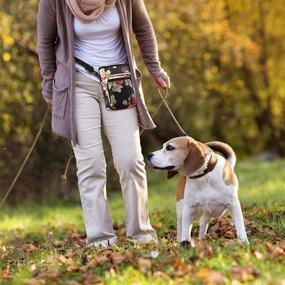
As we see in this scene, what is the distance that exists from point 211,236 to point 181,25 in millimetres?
7893

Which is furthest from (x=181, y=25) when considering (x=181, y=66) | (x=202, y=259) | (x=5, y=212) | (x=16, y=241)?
(x=202, y=259)

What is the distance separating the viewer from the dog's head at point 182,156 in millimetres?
5684

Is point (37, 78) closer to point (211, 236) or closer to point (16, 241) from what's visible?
point (16, 241)

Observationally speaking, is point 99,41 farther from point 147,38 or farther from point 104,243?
point 104,243

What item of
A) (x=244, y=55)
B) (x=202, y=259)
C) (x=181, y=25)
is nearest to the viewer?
(x=202, y=259)

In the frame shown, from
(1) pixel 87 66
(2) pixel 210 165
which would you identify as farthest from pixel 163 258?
(1) pixel 87 66

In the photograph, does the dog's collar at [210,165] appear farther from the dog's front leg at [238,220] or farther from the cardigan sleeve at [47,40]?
the cardigan sleeve at [47,40]

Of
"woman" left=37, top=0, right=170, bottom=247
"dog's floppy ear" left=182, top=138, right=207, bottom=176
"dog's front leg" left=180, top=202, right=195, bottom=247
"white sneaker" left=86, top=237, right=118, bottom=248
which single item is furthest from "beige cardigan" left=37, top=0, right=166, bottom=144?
"white sneaker" left=86, top=237, right=118, bottom=248

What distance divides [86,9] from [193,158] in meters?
1.32

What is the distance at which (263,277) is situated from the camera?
4.05 meters

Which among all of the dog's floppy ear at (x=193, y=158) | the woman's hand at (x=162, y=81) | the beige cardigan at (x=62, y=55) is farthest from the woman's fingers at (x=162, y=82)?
the dog's floppy ear at (x=193, y=158)

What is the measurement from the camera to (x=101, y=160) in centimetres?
582

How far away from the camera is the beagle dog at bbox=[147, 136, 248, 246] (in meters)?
5.69

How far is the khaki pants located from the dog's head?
16 cm
